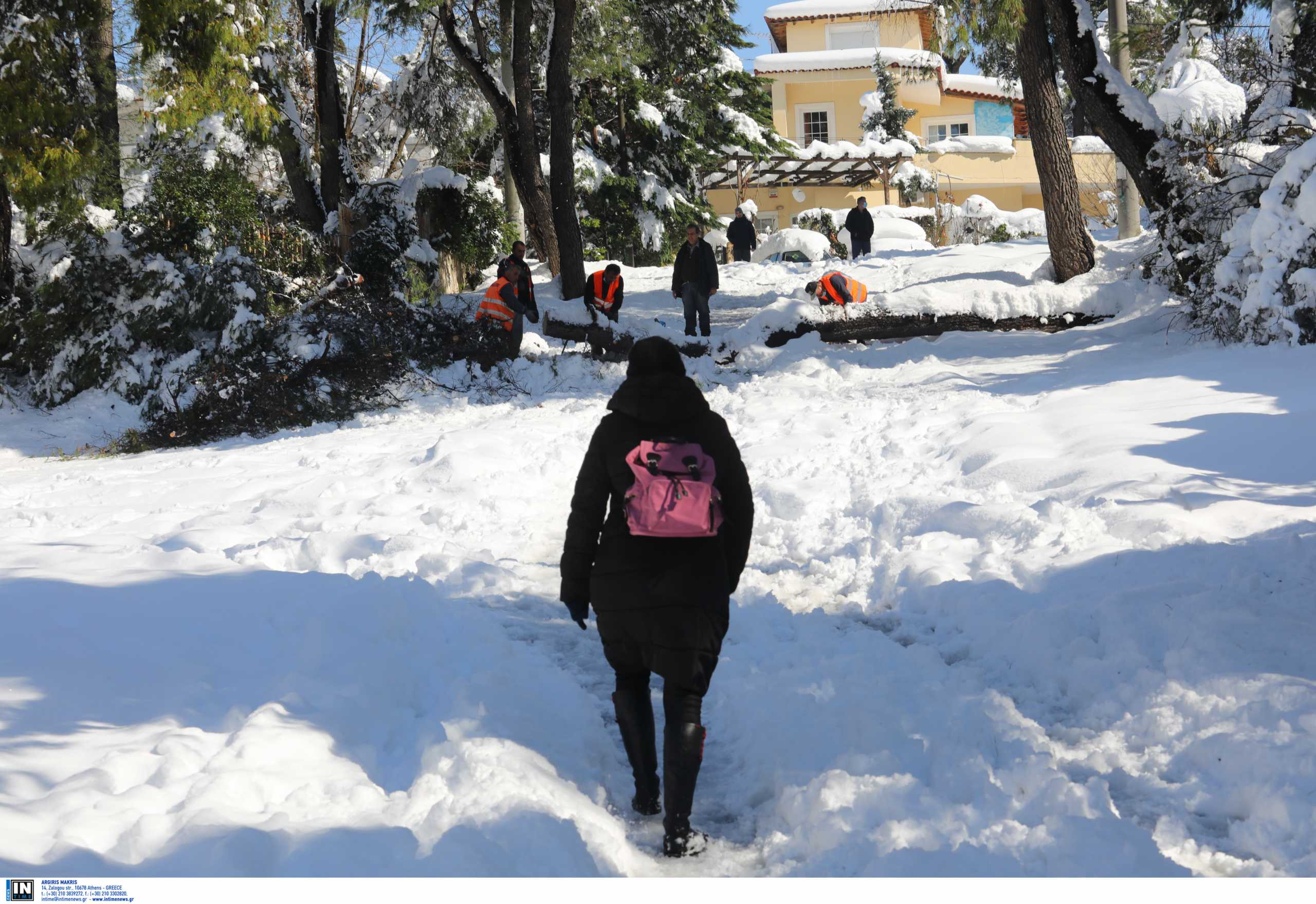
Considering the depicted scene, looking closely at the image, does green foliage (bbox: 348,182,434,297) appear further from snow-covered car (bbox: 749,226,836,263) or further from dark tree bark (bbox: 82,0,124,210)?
snow-covered car (bbox: 749,226,836,263)

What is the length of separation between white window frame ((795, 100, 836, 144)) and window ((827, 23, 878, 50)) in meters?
3.52

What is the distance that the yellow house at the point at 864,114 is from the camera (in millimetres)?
43719

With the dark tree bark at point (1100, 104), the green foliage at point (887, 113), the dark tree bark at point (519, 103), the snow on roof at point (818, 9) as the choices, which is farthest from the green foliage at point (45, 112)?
the snow on roof at point (818, 9)

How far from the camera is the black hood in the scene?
376 centimetres

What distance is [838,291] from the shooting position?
51.4ft

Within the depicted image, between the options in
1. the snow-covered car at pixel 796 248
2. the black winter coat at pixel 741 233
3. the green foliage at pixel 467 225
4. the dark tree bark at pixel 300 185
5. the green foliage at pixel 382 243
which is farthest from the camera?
the snow-covered car at pixel 796 248

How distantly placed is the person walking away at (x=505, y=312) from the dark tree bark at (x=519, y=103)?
2992 millimetres

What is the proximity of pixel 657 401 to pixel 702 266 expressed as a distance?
12859mm

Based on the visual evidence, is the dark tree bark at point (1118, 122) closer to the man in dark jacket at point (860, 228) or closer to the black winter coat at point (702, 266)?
the black winter coat at point (702, 266)

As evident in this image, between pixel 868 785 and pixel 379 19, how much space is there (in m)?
19.2

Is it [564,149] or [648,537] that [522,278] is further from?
[648,537]

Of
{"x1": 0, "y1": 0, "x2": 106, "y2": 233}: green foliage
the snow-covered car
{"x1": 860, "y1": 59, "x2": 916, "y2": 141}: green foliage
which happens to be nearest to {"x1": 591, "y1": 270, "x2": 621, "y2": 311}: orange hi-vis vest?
{"x1": 0, "y1": 0, "x2": 106, "y2": 233}: green foliage

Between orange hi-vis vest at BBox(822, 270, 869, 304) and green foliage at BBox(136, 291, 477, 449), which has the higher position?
orange hi-vis vest at BBox(822, 270, 869, 304)

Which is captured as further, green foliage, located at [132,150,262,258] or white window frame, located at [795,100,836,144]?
white window frame, located at [795,100,836,144]
